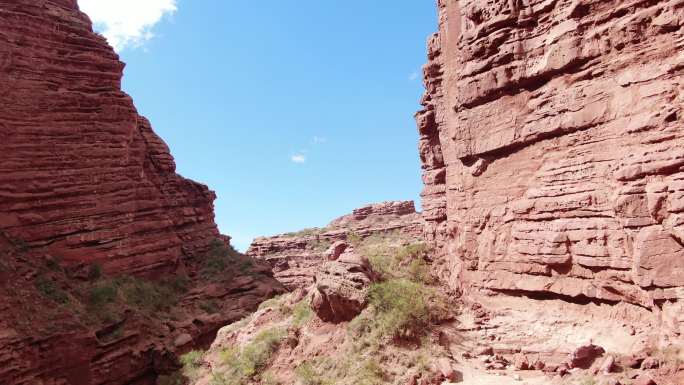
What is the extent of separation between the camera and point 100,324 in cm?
1852

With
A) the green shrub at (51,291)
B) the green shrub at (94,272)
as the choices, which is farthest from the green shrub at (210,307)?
the green shrub at (51,291)

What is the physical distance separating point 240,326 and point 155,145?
17.2 metres

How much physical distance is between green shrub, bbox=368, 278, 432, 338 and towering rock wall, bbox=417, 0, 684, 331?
5.63 ft

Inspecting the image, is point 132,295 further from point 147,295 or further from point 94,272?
point 94,272

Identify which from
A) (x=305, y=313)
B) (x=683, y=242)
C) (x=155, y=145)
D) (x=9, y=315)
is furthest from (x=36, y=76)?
(x=683, y=242)

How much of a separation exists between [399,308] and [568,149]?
6.02m

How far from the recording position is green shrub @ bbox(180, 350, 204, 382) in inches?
659

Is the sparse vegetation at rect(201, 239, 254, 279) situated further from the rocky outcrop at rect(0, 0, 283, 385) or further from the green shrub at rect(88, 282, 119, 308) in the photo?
the green shrub at rect(88, 282, 119, 308)

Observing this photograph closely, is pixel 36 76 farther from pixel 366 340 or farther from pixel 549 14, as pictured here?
pixel 549 14

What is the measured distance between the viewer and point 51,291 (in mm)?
18688

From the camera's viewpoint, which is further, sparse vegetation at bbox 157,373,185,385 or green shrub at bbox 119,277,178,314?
green shrub at bbox 119,277,178,314

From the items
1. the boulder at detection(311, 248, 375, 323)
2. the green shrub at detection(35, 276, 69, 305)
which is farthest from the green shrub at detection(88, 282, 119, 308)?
the boulder at detection(311, 248, 375, 323)

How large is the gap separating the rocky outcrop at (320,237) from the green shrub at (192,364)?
18.0m

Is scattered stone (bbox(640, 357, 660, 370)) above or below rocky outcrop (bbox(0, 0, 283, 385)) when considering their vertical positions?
below
